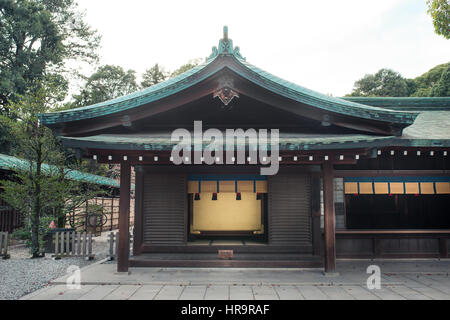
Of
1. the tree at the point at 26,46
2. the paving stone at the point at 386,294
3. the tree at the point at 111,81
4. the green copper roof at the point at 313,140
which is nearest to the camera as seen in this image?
the paving stone at the point at 386,294

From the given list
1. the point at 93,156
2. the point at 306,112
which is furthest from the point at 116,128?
the point at 306,112

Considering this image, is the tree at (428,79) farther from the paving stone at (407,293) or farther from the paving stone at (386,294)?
the paving stone at (386,294)

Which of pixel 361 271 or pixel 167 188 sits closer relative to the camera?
pixel 361 271

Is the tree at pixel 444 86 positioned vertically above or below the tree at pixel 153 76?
below

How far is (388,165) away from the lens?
32.5 ft

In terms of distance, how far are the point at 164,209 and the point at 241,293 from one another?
14.3 feet

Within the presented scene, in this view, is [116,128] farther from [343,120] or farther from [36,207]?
[343,120]

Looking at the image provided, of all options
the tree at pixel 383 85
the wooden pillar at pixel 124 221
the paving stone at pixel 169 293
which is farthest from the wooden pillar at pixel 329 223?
the tree at pixel 383 85

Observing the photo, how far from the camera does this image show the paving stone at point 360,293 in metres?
6.30

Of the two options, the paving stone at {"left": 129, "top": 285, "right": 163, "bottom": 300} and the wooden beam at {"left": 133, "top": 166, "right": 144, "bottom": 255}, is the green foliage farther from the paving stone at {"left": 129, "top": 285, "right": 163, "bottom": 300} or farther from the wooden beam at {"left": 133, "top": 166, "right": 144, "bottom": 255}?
the paving stone at {"left": 129, "top": 285, "right": 163, "bottom": 300}

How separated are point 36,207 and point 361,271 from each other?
11.3 metres

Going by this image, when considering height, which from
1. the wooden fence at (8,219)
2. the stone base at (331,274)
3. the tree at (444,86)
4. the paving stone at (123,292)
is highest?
the tree at (444,86)

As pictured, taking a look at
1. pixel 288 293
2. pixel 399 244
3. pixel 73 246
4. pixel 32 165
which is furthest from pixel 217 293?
pixel 32 165

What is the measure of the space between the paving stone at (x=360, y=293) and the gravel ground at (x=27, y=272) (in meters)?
7.46
